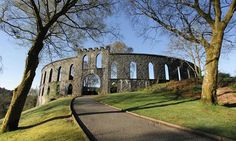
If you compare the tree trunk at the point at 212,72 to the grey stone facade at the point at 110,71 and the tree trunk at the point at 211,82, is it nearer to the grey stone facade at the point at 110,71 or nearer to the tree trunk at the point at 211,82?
the tree trunk at the point at 211,82

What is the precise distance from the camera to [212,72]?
11.7 m

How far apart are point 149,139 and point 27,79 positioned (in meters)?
6.94

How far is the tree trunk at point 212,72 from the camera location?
11.7 metres

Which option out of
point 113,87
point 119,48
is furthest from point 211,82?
point 119,48

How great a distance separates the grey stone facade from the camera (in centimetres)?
3547

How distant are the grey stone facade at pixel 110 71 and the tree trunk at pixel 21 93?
79.6 ft

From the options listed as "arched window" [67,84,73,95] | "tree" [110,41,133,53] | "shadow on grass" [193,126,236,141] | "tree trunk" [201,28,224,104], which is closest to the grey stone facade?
"arched window" [67,84,73,95]

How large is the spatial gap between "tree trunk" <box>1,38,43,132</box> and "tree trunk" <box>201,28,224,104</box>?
8.77 m

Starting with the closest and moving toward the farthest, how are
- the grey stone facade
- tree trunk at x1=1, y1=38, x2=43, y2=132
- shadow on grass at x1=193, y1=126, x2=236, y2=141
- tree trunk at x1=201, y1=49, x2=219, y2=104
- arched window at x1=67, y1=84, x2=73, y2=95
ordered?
1. shadow on grass at x1=193, y1=126, x2=236, y2=141
2. tree trunk at x1=1, y1=38, x2=43, y2=132
3. tree trunk at x1=201, y1=49, x2=219, y2=104
4. the grey stone facade
5. arched window at x1=67, y1=84, x2=73, y2=95

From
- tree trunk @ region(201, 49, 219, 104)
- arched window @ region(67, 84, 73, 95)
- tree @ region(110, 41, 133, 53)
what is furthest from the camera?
tree @ region(110, 41, 133, 53)

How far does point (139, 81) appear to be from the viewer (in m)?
35.4

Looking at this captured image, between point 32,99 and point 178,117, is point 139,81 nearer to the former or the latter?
point 178,117

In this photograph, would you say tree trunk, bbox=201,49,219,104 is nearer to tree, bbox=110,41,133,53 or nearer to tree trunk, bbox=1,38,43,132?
tree trunk, bbox=1,38,43,132

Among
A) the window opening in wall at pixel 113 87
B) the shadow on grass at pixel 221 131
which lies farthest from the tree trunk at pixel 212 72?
the window opening in wall at pixel 113 87
